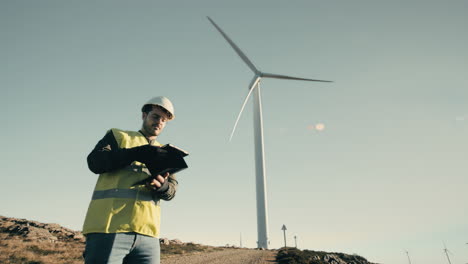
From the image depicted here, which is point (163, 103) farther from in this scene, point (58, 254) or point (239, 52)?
point (239, 52)

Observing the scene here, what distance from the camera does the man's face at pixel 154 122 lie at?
366 cm

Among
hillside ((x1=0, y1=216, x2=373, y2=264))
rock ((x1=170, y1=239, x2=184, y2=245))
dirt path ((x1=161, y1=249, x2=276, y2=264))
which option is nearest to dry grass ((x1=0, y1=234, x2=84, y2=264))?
hillside ((x1=0, y1=216, x2=373, y2=264))

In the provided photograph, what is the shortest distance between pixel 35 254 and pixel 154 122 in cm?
1842

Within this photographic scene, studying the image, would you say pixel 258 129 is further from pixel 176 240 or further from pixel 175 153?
pixel 175 153

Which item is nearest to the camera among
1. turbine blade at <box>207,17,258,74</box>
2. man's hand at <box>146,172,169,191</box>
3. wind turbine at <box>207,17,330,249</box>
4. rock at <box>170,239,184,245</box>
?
man's hand at <box>146,172,169,191</box>

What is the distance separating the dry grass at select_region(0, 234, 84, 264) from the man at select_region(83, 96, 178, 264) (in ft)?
49.6

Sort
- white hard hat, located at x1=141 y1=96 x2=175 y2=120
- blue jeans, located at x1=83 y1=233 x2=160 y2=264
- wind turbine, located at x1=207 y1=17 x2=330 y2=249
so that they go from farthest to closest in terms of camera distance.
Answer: wind turbine, located at x1=207 y1=17 x2=330 y2=249, white hard hat, located at x1=141 y1=96 x2=175 y2=120, blue jeans, located at x1=83 y1=233 x2=160 y2=264

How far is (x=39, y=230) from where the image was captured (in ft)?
82.5

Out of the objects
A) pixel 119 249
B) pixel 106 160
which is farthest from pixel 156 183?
pixel 119 249

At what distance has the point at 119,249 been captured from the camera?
2.78m

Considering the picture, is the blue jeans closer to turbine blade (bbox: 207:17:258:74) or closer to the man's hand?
the man's hand

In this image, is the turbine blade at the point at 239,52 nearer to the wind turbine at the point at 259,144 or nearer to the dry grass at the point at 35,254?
the wind turbine at the point at 259,144

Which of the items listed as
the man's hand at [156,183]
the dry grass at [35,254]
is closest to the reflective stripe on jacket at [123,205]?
the man's hand at [156,183]

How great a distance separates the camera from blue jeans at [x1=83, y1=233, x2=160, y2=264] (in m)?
2.69
